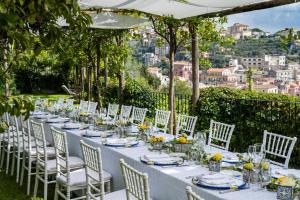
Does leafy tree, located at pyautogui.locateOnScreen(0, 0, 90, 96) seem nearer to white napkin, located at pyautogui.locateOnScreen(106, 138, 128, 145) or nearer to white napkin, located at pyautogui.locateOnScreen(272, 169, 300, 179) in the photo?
white napkin, located at pyautogui.locateOnScreen(272, 169, 300, 179)

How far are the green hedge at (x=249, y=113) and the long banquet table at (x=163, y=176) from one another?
9.26 ft

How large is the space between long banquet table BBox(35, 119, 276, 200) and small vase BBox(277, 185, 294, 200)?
0.29 feet

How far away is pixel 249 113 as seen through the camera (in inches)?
266

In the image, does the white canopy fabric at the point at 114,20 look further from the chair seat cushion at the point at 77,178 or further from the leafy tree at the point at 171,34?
the chair seat cushion at the point at 77,178

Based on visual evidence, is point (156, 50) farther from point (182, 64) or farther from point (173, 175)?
point (173, 175)

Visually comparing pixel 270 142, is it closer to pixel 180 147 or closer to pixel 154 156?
pixel 180 147

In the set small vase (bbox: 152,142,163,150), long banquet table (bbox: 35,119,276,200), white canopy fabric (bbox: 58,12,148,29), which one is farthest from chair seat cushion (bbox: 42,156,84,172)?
white canopy fabric (bbox: 58,12,148,29)

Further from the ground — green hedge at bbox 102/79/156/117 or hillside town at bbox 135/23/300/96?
hillside town at bbox 135/23/300/96

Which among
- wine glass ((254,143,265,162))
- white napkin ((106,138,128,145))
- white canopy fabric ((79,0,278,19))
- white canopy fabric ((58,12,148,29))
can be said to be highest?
white canopy fabric ((58,12,148,29))

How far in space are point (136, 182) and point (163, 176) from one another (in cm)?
54

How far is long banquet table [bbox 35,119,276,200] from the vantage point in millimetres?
2754

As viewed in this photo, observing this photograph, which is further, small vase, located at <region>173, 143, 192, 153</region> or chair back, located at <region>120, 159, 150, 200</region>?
small vase, located at <region>173, 143, 192, 153</region>

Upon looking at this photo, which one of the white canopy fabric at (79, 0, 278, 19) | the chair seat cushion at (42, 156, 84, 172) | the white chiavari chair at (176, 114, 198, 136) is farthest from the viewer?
the white chiavari chair at (176, 114, 198, 136)

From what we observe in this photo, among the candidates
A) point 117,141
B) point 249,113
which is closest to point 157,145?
point 117,141
